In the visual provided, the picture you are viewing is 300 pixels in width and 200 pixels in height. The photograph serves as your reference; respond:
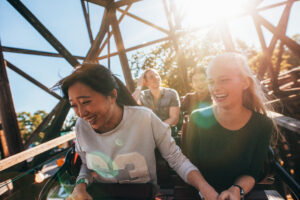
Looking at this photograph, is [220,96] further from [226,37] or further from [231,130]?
[226,37]

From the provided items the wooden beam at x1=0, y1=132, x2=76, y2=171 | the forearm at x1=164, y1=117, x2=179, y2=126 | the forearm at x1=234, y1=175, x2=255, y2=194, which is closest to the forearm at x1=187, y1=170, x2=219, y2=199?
the forearm at x1=234, y1=175, x2=255, y2=194

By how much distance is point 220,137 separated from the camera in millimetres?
1383

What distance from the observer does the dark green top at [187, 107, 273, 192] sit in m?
1.29

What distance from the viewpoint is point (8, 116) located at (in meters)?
2.32

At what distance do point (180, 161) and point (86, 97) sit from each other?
32.6 inches

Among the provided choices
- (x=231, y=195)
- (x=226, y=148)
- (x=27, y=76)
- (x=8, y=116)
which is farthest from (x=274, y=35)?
(x=27, y=76)

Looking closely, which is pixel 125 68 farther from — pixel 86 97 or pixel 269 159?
pixel 269 159

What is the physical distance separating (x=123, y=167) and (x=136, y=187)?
7.2 inches

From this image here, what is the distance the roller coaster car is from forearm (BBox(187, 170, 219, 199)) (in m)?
0.21

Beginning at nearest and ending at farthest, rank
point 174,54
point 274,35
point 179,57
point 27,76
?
1. point 274,35
2. point 27,76
3. point 179,57
4. point 174,54

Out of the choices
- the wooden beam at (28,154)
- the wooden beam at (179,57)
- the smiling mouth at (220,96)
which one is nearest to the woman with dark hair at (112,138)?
the smiling mouth at (220,96)

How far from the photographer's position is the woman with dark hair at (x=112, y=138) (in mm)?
1132

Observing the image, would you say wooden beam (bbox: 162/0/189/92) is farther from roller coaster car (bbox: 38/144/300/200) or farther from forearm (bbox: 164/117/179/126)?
roller coaster car (bbox: 38/144/300/200)

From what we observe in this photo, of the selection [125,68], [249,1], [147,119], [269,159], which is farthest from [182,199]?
[249,1]
